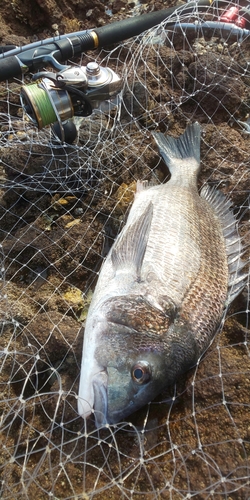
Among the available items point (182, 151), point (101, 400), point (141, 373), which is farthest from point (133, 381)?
point (182, 151)

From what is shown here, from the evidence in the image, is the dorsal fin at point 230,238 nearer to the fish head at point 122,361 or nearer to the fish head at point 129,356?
the fish head at point 129,356

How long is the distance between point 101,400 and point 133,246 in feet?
3.98

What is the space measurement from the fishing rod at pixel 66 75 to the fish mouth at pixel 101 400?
2313mm

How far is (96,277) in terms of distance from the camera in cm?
371

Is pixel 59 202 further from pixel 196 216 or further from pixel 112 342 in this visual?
A: pixel 112 342

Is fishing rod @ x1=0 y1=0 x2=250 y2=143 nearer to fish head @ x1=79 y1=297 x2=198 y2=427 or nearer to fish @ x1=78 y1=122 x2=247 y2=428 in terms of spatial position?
fish @ x1=78 y1=122 x2=247 y2=428

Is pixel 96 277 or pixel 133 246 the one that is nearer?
pixel 133 246

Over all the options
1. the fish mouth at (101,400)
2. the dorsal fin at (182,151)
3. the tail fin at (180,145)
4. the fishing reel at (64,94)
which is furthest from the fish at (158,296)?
the fishing reel at (64,94)

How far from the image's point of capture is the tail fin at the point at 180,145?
13.6 feet

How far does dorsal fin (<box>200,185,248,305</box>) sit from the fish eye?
98 centimetres

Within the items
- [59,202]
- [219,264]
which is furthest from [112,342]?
[59,202]

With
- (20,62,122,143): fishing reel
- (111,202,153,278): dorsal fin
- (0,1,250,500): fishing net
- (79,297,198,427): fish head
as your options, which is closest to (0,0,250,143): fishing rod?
(20,62,122,143): fishing reel

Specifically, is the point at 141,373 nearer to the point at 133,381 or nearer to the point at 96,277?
the point at 133,381

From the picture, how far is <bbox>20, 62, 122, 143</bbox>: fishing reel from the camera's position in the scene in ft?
11.5
